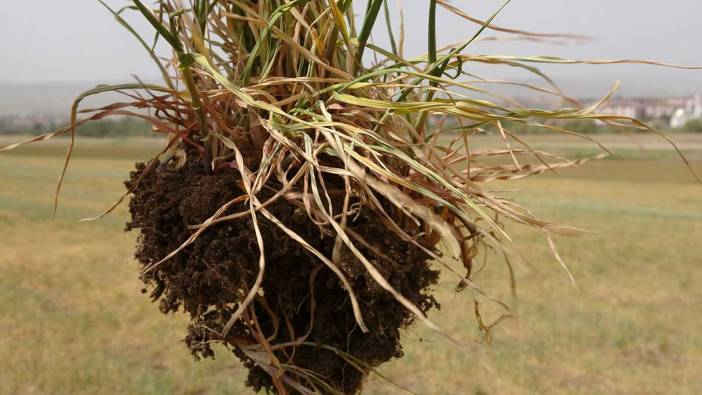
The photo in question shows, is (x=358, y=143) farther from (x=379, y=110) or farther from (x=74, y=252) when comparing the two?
(x=74, y=252)

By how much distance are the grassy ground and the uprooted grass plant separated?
38 centimetres

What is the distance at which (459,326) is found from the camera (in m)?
7.66

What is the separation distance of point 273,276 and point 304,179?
0.25 meters

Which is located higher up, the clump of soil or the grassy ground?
the clump of soil

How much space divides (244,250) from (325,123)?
0.32 meters

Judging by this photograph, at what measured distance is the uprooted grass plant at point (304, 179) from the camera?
54.2 inches

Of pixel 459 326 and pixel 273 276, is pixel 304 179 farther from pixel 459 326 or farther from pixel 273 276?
pixel 459 326

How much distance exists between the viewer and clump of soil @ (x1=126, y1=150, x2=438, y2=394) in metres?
1.44

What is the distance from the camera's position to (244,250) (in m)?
1.46

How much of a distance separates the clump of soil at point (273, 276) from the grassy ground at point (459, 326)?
409 mm

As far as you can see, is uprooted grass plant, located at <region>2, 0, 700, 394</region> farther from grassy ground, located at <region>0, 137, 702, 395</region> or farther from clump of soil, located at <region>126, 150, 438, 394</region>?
grassy ground, located at <region>0, 137, 702, 395</region>

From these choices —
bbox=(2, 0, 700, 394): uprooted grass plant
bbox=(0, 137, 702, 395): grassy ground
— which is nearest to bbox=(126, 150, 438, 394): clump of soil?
bbox=(2, 0, 700, 394): uprooted grass plant

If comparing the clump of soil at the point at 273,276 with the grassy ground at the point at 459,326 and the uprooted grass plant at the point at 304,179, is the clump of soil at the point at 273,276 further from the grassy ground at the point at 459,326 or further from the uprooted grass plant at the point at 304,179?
the grassy ground at the point at 459,326

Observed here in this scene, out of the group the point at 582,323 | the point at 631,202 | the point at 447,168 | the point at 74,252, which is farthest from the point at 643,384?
the point at 631,202
